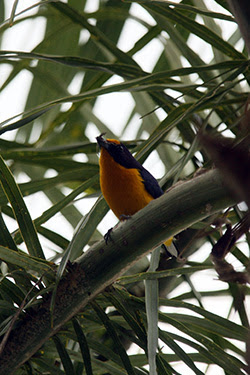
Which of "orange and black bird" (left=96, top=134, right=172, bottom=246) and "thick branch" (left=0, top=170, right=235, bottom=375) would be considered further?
"orange and black bird" (left=96, top=134, right=172, bottom=246)

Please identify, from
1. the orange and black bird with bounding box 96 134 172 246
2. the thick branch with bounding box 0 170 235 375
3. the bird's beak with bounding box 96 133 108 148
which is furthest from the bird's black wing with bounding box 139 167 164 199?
the thick branch with bounding box 0 170 235 375

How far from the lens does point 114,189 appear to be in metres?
1.92

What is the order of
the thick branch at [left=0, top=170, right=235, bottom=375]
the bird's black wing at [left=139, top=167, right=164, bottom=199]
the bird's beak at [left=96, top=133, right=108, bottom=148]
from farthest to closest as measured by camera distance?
the bird's black wing at [left=139, top=167, right=164, bottom=199]
the bird's beak at [left=96, top=133, right=108, bottom=148]
the thick branch at [left=0, top=170, right=235, bottom=375]

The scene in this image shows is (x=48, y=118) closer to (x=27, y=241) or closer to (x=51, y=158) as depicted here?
(x=51, y=158)

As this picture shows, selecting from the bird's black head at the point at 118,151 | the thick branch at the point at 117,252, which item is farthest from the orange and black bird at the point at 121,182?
the thick branch at the point at 117,252

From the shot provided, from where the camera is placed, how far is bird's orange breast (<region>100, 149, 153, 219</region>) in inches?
75.5

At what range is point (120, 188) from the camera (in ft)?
6.35

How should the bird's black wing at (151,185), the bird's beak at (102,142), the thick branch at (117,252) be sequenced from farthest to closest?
the bird's black wing at (151,185) → the bird's beak at (102,142) → the thick branch at (117,252)

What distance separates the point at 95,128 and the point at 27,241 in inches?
39.0

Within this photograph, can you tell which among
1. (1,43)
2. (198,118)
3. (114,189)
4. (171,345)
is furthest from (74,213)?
(1,43)

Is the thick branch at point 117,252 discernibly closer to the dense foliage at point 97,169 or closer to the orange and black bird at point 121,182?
the dense foliage at point 97,169

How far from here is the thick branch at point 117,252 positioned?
82 centimetres

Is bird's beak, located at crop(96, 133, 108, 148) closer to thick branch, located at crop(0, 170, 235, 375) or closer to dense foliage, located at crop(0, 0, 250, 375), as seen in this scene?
dense foliage, located at crop(0, 0, 250, 375)

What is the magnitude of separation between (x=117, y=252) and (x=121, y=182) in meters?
0.97
